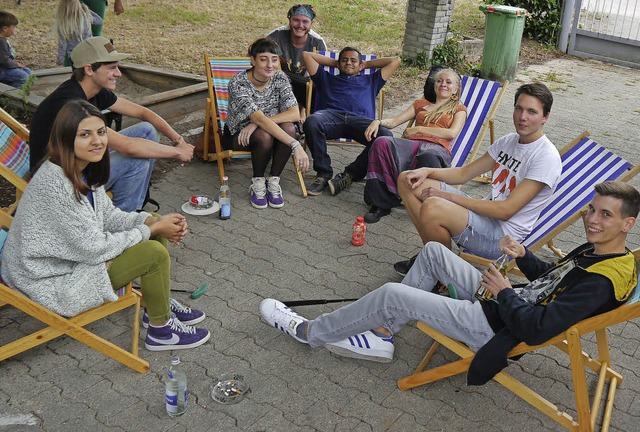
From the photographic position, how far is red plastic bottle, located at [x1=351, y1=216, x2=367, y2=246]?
16.0 ft

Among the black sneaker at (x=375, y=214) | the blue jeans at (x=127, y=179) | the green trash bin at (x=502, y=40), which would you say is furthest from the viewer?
the green trash bin at (x=502, y=40)

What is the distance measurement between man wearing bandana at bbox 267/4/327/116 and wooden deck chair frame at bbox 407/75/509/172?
131 centimetres

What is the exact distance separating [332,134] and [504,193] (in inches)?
78.8

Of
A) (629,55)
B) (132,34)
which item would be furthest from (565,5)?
(132,34)

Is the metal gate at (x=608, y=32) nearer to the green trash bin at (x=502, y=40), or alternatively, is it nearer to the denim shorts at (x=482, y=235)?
the green trash bin at (x=502, y=40)

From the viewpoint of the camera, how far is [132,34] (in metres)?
10.7

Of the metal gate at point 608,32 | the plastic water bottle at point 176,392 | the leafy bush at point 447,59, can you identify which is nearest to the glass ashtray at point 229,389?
the plastic water bottle at point 176,392

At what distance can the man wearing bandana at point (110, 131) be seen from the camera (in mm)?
4145

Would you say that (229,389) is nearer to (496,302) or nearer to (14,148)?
(496,302)

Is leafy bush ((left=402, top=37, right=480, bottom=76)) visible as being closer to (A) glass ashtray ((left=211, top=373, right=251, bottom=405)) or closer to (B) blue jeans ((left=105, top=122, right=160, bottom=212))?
(B) blue jeans ((left=105, top=122, right=160, bottom=212))

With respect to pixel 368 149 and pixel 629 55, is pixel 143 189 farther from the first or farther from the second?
pixel 629 55

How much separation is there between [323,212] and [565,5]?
25.4ft

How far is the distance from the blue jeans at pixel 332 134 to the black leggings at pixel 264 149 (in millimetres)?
257

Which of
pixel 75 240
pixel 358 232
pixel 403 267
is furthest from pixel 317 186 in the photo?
pixel 75 240
